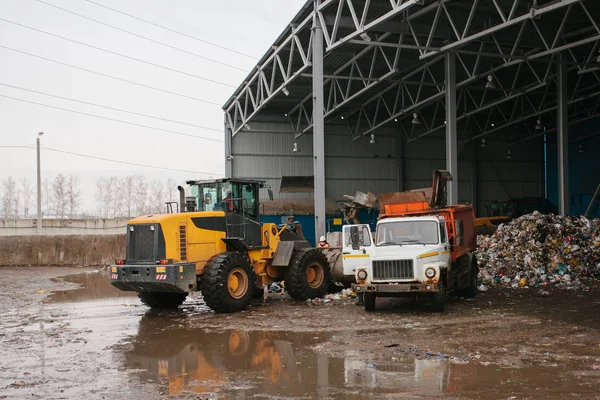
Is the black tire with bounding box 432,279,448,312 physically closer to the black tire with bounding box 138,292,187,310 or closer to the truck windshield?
the truck windshield

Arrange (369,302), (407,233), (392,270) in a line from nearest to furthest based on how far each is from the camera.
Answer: (392,270) < (369,302) < (407,233)

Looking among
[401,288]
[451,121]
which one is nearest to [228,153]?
[451,121]

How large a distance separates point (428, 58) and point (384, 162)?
44.3 ft

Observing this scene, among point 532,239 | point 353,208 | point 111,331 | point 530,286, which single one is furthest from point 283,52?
point 111,331

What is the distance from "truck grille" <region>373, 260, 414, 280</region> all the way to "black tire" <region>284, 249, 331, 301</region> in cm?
246

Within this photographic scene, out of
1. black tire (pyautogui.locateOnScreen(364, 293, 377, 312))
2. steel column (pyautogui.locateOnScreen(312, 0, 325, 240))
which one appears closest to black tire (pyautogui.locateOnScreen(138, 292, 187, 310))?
black tire (pyautogui.locateOnScreen(364, 293, 377, 312))

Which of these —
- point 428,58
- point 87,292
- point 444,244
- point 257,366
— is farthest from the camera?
point 428,58

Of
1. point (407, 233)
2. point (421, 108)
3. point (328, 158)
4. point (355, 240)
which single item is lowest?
point (355, 240)

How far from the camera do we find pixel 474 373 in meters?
7.39

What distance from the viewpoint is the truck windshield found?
12734 millimetres

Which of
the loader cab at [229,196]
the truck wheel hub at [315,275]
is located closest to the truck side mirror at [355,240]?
the truck wheel hub at [315,275]

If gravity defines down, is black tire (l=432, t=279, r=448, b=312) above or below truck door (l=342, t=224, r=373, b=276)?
below

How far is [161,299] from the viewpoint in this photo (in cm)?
1375

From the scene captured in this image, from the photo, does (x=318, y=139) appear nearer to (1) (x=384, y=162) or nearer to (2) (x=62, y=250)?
(2) (x=62, y=250)
